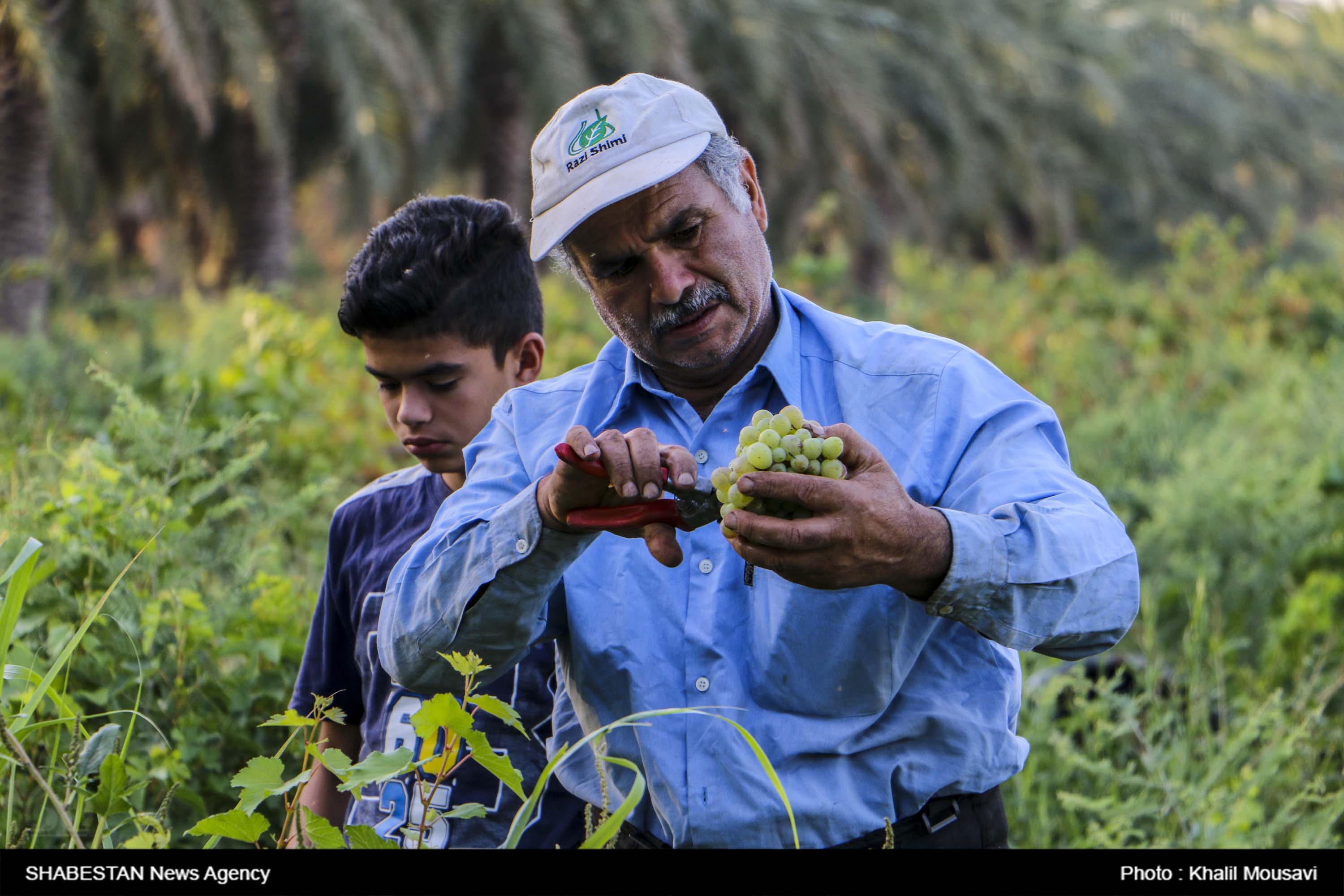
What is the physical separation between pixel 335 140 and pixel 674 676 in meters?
12.5

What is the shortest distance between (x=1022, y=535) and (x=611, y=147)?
2.94 feet

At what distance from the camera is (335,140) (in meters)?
13.2

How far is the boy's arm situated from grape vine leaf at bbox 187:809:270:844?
3.76 feet

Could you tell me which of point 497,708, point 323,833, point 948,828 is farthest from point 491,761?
point 948,828

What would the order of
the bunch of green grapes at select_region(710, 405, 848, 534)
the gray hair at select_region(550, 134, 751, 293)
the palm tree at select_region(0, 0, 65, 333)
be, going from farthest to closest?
the palm tree at select_region(0, 0, 65, 333), the gray hair at select_region(550, 134, 751, 293), the bunch of green grapes at select_region(710, 405, 848, 534)

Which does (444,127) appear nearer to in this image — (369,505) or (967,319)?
(967,319)

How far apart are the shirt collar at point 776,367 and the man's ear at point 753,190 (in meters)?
0.13

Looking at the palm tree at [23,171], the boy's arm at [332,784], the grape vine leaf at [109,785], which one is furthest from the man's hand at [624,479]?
the palm tree at [23,171]

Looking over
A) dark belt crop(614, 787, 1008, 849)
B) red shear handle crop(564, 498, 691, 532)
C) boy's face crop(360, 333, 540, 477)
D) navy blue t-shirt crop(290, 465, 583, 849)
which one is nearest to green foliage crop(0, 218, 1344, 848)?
navy blue t-shirt crop(290, 465, 583, 849)

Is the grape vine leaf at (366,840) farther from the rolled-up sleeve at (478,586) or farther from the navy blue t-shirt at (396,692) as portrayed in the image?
the navy blue t-shirt at (396,692)

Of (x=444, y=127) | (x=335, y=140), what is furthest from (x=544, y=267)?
(x=335, y=140)

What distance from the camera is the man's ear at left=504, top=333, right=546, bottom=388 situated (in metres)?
2.82

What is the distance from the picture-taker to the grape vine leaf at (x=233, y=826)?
1.30m
